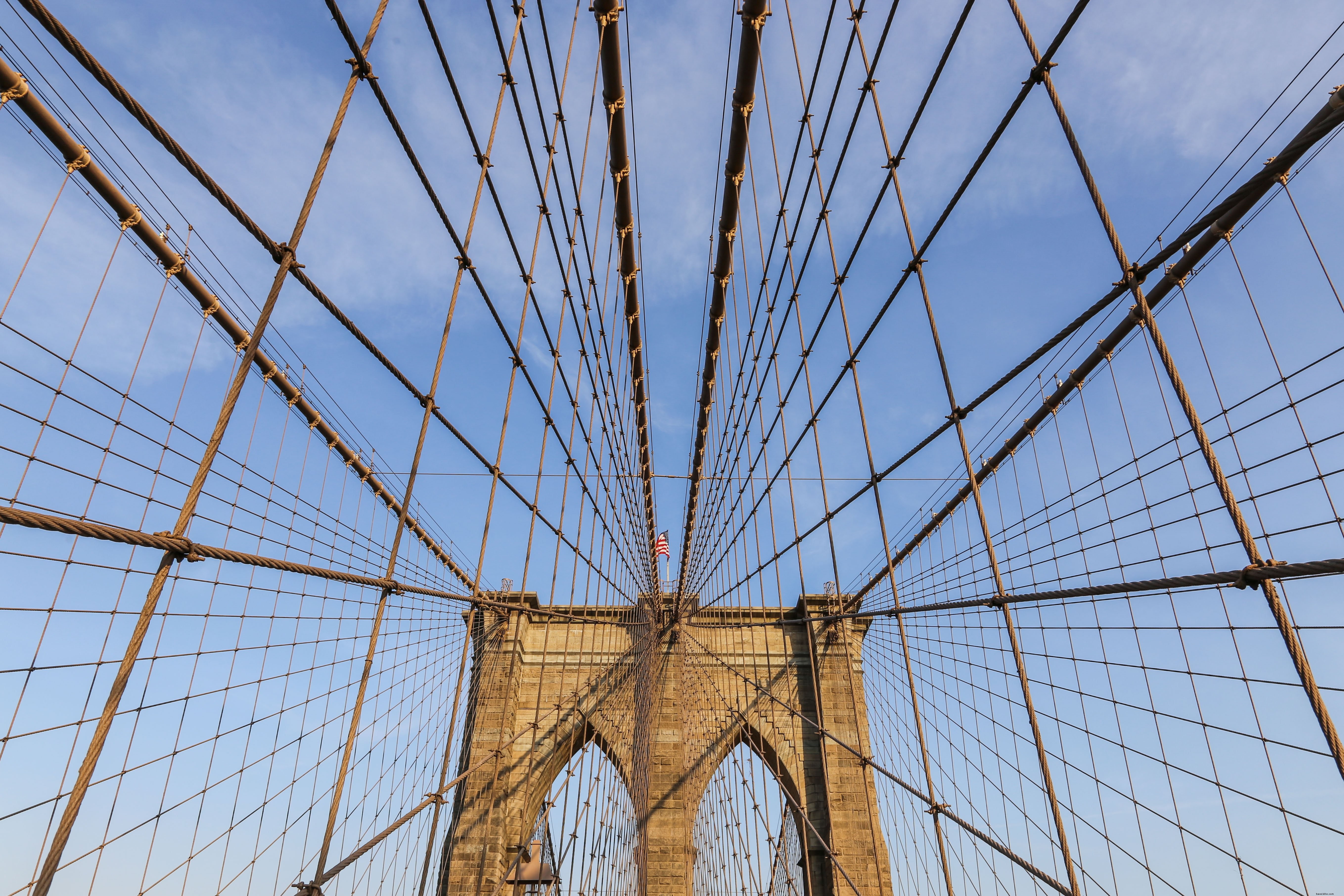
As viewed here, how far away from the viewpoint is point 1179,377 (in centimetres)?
230

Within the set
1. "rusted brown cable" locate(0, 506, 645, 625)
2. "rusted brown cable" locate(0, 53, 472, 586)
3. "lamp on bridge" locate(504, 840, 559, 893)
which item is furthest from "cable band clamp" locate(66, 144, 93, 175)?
"lamp on bridge" locate(504, 840, 559, 893)

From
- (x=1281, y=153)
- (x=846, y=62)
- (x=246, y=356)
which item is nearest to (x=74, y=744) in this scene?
(x=246, y=356)

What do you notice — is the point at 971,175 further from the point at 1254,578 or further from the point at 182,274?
the point at 182,274

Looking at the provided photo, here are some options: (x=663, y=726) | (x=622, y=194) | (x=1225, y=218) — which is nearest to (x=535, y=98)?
(x=622, y=194)

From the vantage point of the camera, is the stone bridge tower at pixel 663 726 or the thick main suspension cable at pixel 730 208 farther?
the stone bridge tower at pixel 663 726

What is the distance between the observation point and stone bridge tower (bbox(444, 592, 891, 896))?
12.3m

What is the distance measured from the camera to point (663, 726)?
14117 mm

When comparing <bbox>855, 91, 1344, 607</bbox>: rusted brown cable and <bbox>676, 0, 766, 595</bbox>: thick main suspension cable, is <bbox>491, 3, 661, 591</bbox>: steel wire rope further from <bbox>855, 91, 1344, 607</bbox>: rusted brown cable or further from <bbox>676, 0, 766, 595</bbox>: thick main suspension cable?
<bbox>855, 91, 1344, 607</bbox>: rusted brown cable

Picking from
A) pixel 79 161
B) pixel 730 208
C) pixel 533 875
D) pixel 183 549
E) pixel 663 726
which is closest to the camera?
pixel 183 549

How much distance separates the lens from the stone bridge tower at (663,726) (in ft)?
40.4

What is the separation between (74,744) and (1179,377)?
509 centimetres

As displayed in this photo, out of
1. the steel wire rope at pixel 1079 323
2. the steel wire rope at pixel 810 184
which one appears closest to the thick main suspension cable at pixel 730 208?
the steel wire rope at pixel 810 184

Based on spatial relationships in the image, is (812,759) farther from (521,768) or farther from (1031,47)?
(1031,47)

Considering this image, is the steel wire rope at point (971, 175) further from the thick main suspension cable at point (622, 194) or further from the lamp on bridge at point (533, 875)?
the lamp on bridge at point (533, 875)
